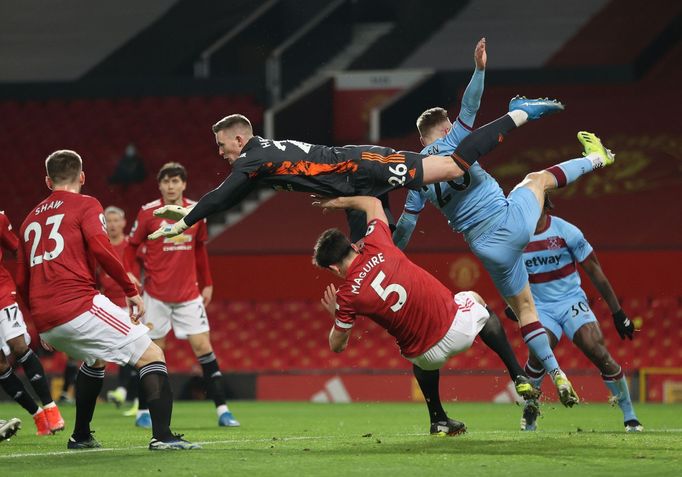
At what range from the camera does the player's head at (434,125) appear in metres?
8.23

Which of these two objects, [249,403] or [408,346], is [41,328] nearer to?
[408,346]

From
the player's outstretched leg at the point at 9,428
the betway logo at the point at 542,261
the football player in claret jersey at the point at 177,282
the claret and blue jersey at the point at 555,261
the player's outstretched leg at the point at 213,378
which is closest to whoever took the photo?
the player's outstretched leg at the point at 9,428

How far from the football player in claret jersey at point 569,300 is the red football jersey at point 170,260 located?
298 cm

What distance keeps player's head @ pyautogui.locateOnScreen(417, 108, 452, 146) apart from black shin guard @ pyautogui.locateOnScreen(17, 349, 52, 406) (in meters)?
3.61

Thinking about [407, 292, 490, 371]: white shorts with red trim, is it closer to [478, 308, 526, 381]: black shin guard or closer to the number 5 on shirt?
[478, 308, 526, 381]: black shin guard

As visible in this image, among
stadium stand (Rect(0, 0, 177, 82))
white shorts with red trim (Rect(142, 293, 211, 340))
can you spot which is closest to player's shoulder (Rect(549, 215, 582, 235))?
white shorts with red trim (Rect(142, 293, 211, 340))

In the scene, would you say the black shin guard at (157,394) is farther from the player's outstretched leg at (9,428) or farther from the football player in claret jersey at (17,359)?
the football player in claret jersey at (17,359)

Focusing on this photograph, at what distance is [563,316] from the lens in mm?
9031

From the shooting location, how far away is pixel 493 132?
7.62 m

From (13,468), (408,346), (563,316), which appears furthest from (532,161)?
(13,468)

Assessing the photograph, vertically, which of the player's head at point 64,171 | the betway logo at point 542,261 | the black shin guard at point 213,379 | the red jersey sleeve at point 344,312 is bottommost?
the black shin guard at point 213,379

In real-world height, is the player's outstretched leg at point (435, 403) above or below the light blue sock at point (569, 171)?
below

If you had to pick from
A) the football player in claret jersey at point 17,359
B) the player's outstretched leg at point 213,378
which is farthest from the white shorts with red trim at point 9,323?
the player's outstretched leg at point 213,378

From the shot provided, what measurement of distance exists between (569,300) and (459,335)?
205 centimetres
